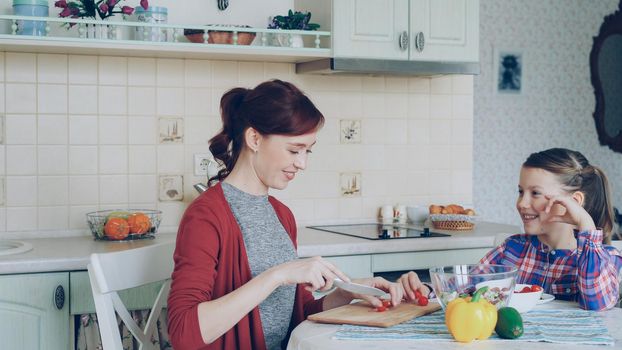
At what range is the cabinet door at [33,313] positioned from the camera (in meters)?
2.52

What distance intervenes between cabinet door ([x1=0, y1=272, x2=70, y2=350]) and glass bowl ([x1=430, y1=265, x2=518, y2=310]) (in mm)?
1343

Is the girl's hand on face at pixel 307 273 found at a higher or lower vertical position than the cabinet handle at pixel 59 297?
higher

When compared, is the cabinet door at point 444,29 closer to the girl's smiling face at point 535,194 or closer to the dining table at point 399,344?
the girl's smiling face at point 535,194

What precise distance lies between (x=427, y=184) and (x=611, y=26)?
2558 millimetres

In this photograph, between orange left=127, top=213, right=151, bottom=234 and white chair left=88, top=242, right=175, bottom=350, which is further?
orange left=127, top=213, right=151, bottom=234

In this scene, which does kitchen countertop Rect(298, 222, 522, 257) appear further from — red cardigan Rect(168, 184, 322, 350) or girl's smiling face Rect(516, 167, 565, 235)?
red cardigan Rect(168, 184, 322, 350)

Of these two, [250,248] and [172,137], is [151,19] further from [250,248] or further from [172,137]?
[250,248]

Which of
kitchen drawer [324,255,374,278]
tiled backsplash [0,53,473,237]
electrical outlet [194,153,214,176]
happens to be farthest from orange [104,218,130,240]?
kitchen drawer [324,255,374,278]

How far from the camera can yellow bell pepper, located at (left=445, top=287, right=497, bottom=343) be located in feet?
5.16

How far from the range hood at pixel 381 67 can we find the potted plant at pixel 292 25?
0.44 feet

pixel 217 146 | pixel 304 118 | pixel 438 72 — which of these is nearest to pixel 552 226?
pixel 304 118

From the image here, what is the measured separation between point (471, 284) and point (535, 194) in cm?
57

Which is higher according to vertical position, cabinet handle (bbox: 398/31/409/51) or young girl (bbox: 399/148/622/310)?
cabinet handle (bbox: 398/31/409/51)

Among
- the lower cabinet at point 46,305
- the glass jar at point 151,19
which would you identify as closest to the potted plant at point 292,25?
the glass jar at point 151,19
